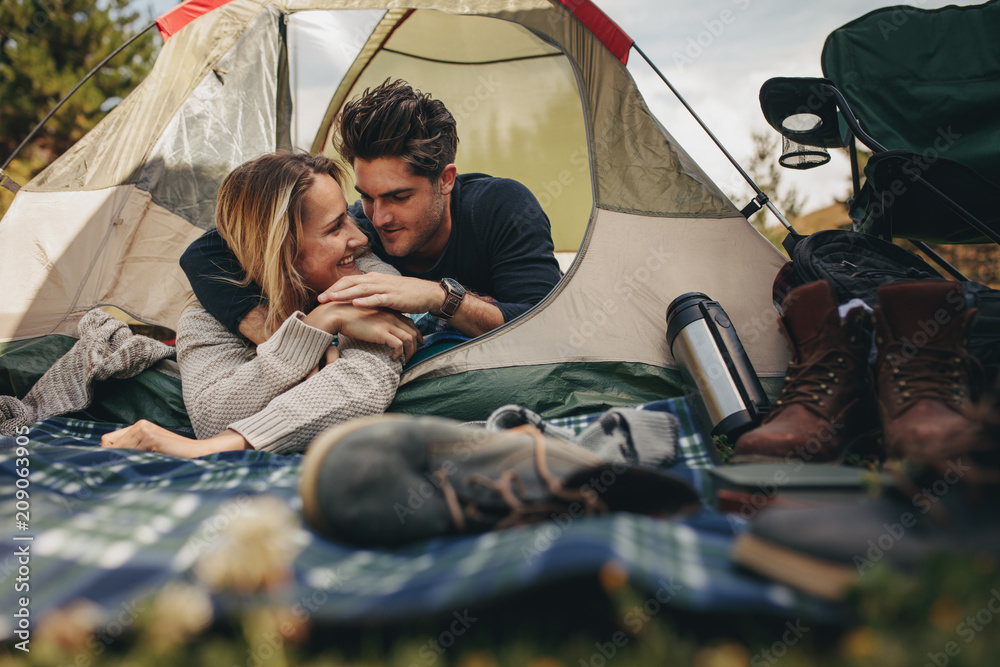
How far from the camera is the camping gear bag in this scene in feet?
3.81

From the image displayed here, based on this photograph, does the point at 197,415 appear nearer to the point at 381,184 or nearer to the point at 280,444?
the point at 280,444

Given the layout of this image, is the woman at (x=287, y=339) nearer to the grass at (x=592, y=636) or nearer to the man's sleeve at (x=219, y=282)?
the man's sleeve at (x=219, y=282)

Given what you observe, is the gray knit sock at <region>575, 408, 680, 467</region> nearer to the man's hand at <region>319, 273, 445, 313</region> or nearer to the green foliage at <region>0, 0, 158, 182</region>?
the man's hand at <region>319, 273, 445, 313</region>

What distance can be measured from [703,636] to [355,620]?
0.33 m

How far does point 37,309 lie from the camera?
6.44 ft

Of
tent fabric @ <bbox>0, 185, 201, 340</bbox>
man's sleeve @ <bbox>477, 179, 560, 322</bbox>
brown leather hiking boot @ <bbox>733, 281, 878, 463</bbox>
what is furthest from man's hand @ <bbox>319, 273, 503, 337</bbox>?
tent fabric @ <bbox>0, 185, 201, 340</bbox>

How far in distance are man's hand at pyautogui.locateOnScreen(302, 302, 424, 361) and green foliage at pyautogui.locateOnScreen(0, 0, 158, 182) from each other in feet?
15.3

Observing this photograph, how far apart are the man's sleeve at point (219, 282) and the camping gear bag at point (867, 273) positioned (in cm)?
142

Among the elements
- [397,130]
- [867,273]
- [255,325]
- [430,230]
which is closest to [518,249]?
[430,230]

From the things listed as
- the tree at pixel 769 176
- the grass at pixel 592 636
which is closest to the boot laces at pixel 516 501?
the grass at pixel 592 636

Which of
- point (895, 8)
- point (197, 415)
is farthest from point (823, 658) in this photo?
point (895, 8)

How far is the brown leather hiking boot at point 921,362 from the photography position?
93 cm

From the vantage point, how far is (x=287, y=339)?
149cm

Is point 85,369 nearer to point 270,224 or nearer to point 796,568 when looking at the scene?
point 270,224
